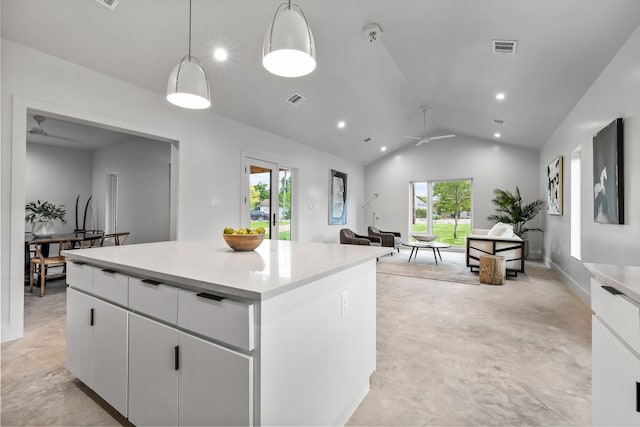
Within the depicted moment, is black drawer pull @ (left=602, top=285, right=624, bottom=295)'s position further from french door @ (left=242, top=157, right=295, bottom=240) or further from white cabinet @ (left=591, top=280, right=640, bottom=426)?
french door @ (left=242, top=157, right=295, bottom=240)

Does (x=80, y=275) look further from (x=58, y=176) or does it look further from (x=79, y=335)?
(x=58, y=176)

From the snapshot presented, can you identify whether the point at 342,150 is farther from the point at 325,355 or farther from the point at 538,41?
the point at 325,355

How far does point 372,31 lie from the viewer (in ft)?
11.2

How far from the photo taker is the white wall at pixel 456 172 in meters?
7.34

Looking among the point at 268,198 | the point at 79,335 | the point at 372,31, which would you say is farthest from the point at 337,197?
the point at 79,335

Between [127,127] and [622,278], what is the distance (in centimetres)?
420

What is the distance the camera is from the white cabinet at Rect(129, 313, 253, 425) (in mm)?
1027

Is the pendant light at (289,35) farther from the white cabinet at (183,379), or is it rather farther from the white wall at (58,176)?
the white wall at (58,176)

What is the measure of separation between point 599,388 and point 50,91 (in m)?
4.49

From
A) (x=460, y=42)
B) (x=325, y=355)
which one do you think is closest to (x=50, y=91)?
(x=325, y=355)

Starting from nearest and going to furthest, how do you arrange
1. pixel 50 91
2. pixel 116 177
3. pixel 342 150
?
pixel 50 91, pixel 116 177, pixel 342 150

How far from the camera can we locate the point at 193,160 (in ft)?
13.4

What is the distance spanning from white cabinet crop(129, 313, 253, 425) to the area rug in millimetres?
4400

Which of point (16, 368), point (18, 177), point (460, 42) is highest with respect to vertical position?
point (460, 42)
